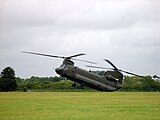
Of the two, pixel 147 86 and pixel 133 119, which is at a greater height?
pixel 147 86

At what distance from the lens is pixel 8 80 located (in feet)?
361

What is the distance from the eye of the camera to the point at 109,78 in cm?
8100

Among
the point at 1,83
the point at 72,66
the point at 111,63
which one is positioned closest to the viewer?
the point at 72,66

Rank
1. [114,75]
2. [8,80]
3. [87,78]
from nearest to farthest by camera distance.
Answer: [87,78] → [114,75] → [8,80]

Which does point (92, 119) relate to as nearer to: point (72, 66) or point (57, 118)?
point (57, 118)

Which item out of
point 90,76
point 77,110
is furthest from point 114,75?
point 77,110

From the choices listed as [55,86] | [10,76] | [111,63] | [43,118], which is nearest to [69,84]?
[55,86]

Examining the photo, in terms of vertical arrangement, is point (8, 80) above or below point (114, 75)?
above

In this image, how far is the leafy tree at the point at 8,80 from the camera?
108m

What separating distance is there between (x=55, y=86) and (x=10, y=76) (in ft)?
41.3

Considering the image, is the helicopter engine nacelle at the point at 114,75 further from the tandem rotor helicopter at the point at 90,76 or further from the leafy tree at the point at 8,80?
the leafy tree at the point at 8,80

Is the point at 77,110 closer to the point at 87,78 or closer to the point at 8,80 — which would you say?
the point at 87,78

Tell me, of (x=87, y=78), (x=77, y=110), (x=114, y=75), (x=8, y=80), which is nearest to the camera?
(x=77, y=110)

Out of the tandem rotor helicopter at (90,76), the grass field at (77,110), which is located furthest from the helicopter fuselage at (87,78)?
the grass field at (77,110)
